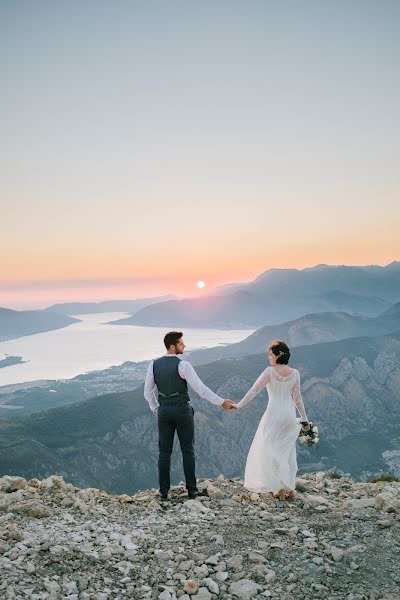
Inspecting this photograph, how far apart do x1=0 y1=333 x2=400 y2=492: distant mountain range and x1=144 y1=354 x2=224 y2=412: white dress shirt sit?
111821mm

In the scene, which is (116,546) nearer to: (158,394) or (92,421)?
(158,394)

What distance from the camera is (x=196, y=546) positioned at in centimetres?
678

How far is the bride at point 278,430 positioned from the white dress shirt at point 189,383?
0.85 m

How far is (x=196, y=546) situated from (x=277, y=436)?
2954 millimetres

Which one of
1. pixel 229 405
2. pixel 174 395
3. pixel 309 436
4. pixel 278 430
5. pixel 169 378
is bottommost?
pixel 309 436

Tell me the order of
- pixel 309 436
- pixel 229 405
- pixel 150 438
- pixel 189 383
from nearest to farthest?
pixel 189 383 < pixel 229 405 < pixel 309 436 < pixel 150 438

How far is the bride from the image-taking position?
352 inches

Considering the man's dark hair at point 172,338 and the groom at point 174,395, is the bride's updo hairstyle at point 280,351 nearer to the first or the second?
the groom at point 174,395

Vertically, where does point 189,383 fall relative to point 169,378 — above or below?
below

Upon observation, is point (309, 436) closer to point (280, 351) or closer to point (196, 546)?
point (280, 351)

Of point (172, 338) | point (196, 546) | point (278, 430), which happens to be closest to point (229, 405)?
point (278, 430)

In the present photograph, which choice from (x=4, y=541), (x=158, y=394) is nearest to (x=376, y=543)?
(x=158, y=394)

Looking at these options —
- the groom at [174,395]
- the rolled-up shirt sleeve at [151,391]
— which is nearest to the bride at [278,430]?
the groom at [174,395]

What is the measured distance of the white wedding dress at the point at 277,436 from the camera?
Result: 8977 mm
